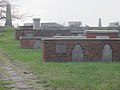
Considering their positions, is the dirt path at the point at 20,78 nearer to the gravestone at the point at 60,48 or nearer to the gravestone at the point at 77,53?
the gravestone at the point at 60,48

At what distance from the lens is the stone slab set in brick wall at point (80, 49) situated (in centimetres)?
1669

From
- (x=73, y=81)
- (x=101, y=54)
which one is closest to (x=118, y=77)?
(x=73, y=81)

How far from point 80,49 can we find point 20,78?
5.50 metres

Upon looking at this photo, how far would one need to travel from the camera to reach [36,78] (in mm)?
11719

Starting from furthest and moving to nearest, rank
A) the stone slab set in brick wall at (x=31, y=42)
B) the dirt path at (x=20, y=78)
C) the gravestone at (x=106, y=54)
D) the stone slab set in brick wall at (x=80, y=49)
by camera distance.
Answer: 1. the stone slab set in brick wall at (x=31, y=42)
2. the gravestone at (x=106, y=54)
3. the stone slab set in brick wall at (x=80, y=49)
4. the dirt path at (x=20, y=78)

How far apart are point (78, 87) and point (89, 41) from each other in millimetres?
6982

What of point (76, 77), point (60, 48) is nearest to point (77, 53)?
point (60, 48)

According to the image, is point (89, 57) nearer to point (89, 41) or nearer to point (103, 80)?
point (89, 41)

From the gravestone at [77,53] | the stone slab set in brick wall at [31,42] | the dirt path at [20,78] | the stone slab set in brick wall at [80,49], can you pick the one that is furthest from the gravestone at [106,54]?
the stone slab set in brick wall at [31,42]

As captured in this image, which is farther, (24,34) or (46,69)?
(24,34)

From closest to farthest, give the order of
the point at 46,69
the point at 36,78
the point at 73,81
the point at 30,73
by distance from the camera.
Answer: the point at 73,81 < the point at 36,78 < the point at 30,73 < the point at 46,69

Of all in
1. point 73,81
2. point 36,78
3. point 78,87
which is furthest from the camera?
point 36,78

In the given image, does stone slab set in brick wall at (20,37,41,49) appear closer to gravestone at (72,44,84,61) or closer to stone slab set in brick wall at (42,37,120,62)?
stone slab set in brick wall at (42,37,120,62)

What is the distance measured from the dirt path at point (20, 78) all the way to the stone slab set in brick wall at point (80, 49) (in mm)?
1782
